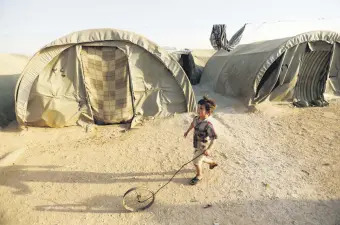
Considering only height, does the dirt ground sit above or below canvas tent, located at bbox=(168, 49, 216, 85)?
below

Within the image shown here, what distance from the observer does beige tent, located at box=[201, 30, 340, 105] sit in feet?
27.8

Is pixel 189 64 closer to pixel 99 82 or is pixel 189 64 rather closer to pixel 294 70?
pixel 294 70

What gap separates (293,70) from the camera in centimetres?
891

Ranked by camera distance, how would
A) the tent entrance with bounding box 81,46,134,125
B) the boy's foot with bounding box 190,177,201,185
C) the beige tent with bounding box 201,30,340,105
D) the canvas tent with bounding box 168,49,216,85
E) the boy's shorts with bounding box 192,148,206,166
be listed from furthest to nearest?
the canvas tent with bounding box 168,49,216,85, the beige tent with bounding box 201,30,340,105, the tent entrance with bounding box 81,46,134,125, the boy's foot with bounding box 190,177,201,185, the boy's shorts with bounding box 192,148,206,166

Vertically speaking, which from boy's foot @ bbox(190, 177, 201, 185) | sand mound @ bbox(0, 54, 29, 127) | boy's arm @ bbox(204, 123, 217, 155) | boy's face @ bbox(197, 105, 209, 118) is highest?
boy's face @ bbox(197, 105, 209, 118)

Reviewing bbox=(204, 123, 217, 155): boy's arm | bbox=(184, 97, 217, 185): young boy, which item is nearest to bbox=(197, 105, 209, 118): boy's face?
bbox=(184, 97, 217, 185): young boy

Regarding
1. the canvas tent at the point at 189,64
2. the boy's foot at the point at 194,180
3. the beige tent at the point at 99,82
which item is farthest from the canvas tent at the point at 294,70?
the boy's foot at the point at 194,180

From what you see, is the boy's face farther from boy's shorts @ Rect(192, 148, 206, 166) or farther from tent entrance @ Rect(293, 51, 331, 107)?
tent entrance @ Rect(293, 51, 331, 107)

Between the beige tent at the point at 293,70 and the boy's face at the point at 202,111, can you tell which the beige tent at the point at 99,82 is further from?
the boy's face at the point at 202,111

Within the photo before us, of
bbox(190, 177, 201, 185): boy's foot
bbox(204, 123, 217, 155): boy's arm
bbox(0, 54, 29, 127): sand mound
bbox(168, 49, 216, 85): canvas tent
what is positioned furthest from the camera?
bbox(168, 49, 216, 85): canvas tent

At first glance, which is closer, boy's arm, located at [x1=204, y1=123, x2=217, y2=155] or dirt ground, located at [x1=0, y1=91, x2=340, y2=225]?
dirt ground, located at [x1=0, y1=91, x2=340, y2=225]

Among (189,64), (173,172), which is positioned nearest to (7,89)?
(173,172)

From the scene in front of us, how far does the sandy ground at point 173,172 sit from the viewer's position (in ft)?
13.0

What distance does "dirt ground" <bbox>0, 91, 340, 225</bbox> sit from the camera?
13.0ft
